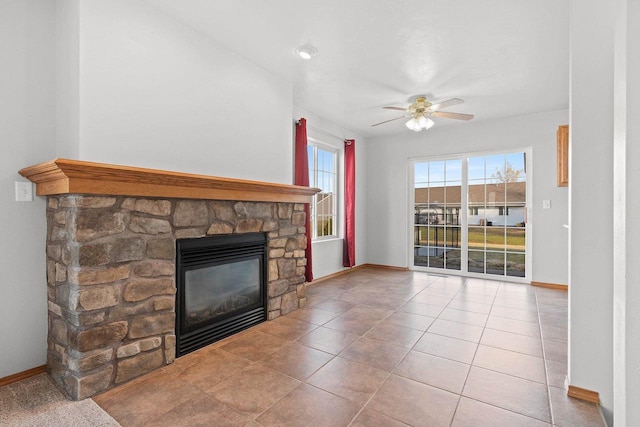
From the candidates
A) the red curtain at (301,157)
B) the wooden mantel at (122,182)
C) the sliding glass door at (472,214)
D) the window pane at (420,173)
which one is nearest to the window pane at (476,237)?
the sliding glass door at (472,214)

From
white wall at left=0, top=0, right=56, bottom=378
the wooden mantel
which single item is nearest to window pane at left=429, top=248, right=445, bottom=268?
the wooden mantel

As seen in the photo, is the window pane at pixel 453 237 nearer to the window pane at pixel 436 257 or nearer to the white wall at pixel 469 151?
the window pane at pixel 436 257

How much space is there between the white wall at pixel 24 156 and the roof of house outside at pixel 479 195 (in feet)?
17.0

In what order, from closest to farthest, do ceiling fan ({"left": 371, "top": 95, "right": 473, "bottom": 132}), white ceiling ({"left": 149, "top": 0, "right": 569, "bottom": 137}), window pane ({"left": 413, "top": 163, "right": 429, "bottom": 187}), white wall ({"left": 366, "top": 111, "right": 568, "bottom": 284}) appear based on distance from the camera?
white ceiling ({"left": 149, "top": 0, "right": 569, "bottom": 137}) → ceiling fan ({"left": 371, "top": 95, "right": 473, "bottom": 132}) → white wall ({"left": 366, "top": 111, "right": 568, "bottom": 284}) → window pane ({"left": 413, "top": 163, "right": 429, "bottom": 187})

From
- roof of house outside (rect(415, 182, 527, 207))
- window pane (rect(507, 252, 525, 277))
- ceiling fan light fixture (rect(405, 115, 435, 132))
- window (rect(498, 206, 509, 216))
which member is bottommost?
window pane (rect(507, 252, 525, 277))

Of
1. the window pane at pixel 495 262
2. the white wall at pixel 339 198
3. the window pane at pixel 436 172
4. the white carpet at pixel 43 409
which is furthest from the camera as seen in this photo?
the window pane at pixel 436 172

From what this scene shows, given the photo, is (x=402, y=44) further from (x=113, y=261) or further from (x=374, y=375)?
(x=113, y=261)

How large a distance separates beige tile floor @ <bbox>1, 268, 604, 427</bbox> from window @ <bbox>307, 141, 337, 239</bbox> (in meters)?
1.82

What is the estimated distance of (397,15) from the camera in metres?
2.29

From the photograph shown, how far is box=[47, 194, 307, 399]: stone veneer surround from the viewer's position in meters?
1.77

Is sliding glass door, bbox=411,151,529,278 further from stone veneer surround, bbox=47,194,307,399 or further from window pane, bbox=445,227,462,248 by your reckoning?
stone veneer surround, bbox=47,194,307,399

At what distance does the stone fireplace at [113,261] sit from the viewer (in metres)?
1.76

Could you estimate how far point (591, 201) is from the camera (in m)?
1.75

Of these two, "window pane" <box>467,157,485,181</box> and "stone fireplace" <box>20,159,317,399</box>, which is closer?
"stone fireplace" <box>20,159,317,399</box>
